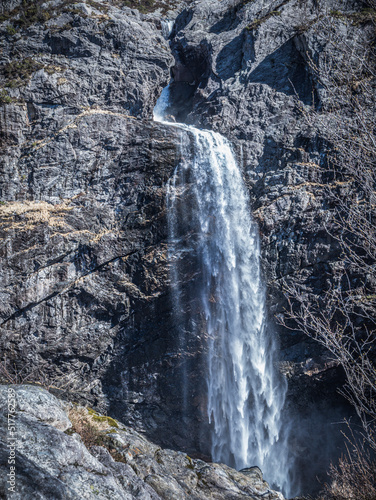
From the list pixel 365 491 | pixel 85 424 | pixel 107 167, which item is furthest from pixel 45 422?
pixel 107 167

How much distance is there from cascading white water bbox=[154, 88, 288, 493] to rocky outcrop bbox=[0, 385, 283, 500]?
202 inches

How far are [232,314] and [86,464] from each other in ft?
34.6

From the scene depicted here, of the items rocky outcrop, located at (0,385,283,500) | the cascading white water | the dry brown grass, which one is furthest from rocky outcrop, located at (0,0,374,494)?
rocky outcrop, located at (0,385,283,500)

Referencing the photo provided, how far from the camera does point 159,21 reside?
2377 cm

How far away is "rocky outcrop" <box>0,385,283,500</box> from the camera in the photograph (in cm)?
438

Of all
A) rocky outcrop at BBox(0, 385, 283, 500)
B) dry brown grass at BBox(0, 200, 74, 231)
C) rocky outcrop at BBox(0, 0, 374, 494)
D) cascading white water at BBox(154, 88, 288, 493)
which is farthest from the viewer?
cascading white water at BBox(154, 88, 288, 493)

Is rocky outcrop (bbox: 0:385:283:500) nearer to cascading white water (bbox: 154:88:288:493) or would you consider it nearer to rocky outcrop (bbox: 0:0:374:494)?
cascading white water (bbox: 154:88:288:493)

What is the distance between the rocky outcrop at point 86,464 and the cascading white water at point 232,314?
514 cm

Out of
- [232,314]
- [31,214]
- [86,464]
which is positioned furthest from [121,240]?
[86,464]

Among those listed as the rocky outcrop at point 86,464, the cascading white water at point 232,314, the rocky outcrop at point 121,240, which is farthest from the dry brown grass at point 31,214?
the rocky outcrop at point 86,464

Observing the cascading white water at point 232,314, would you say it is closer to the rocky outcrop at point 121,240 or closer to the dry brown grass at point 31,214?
the rocky outcrop at point 121,240

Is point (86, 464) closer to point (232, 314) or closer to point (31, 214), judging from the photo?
point (232, 314)

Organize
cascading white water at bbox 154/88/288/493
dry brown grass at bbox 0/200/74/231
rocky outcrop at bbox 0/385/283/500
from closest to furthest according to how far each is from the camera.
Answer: rocky outcrop at bbox 0/385/283/500, dry brown grass at bbox 0/200/74/231, cascading white water at bbox 154/88/288/493

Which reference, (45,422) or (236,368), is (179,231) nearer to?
(236,368)
